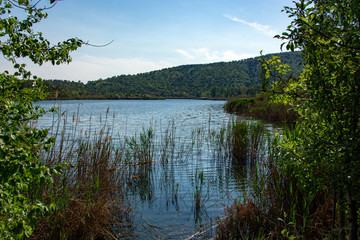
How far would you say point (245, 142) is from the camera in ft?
29.8

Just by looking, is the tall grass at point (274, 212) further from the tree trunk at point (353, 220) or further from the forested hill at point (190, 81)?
the forested hill at point (190, 81)

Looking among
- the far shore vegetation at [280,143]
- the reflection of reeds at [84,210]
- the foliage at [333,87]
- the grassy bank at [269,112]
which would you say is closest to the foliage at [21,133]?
the far shore vegetation at [280,143]

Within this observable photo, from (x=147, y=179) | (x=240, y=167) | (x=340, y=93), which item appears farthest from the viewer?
(x=240, y=167)

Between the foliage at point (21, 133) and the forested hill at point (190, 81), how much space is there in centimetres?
9013

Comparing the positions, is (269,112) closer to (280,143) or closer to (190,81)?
(280,143)

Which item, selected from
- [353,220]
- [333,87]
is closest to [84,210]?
[353,220]

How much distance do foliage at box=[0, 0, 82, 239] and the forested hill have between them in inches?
3549

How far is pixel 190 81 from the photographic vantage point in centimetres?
12662

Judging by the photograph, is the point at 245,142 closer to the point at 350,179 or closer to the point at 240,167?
the point at 240,167

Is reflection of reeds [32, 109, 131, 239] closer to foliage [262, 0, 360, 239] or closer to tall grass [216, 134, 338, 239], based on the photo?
tall grass [216, 134, 338, 239]

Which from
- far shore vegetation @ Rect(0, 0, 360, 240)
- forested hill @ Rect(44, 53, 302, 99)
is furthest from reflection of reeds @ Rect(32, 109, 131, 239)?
forested hill @ Rect(44, 53, 302, 99)

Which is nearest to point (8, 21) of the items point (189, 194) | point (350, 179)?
point (350, 179)

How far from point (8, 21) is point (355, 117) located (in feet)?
10.0

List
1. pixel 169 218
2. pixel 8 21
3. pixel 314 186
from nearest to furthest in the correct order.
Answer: pixel 8 21 → pixel 314 186 → pixel 169 218
